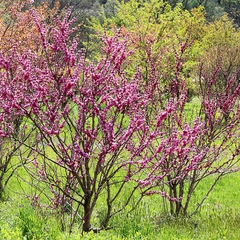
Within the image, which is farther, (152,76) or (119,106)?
(152,76)

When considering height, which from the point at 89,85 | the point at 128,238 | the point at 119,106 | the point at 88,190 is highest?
the point at 89,85

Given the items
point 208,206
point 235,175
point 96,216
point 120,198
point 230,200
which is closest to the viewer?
point 96,216

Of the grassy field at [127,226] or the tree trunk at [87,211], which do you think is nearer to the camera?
the grassy field at [127,226]

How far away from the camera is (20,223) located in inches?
153

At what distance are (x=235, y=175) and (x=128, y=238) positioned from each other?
6.59 metres

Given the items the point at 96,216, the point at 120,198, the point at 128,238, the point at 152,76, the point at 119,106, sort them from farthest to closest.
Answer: the point at 120,198 → the point at 96,216 → the point at 152,76 → the point at 128,238 → the point at 119,106

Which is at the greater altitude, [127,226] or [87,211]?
[87,211]

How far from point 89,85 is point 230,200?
5059 mm

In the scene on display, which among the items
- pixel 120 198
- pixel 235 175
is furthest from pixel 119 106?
pixel 235 175

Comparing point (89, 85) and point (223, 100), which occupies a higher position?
point (223, 100)

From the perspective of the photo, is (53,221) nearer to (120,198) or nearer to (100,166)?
(100,166)

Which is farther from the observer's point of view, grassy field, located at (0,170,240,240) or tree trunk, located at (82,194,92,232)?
tree trunk, located at (82,194,92,232)

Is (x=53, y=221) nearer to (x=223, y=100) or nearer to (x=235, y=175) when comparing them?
(x=223, y=100)

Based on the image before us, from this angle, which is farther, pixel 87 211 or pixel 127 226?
pixel 87 211
